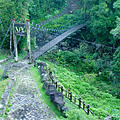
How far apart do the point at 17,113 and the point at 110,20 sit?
37.4 ft

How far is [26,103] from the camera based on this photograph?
617 cm

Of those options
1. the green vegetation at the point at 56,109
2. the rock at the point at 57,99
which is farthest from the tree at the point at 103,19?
the rock at the point at 57,99

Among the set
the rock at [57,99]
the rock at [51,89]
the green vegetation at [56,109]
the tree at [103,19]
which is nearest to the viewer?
the green vegetation at [56,109]

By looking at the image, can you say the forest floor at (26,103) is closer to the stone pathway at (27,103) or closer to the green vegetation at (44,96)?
the stone pathway at (27,103)

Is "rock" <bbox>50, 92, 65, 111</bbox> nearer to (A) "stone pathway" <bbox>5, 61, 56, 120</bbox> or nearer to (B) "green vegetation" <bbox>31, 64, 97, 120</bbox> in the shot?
(B) "green vegetation" <bbox>31, 64, 97, 120</bbox>

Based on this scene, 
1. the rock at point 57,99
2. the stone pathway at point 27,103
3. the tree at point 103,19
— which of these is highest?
the tree at point 103,19

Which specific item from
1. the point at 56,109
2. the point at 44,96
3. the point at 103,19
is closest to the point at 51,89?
the point at 44,96

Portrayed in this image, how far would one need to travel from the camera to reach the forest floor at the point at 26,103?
5.40 m

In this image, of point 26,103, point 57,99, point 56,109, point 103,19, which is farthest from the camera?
point 103,19

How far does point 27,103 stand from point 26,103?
39mm

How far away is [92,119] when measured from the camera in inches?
179

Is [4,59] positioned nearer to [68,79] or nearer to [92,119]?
[68,79]

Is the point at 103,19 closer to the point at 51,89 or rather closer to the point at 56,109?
the point at 51,89

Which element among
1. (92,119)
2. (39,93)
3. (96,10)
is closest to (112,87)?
(39,93)
